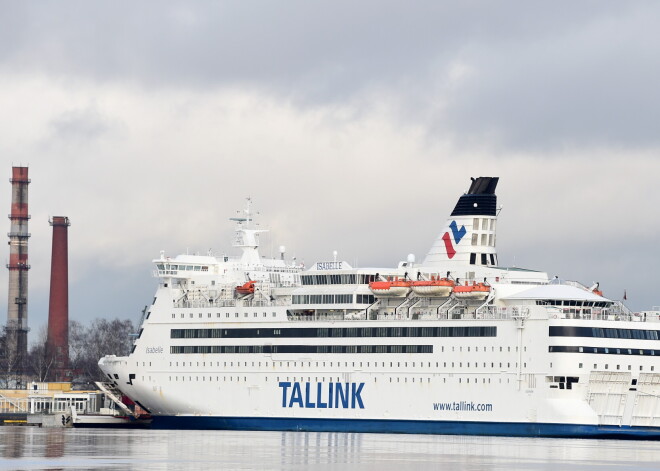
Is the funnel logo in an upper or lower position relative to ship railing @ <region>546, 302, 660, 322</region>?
upper

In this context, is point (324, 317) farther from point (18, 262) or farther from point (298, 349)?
point (18, 262)

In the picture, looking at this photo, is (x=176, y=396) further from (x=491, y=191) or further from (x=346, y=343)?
(x=491, y=191)

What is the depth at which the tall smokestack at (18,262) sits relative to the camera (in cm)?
13225

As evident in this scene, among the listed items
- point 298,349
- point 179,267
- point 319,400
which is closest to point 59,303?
point 179,267

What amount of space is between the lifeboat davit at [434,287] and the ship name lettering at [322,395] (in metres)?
5.11

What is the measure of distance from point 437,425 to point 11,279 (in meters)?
68.8

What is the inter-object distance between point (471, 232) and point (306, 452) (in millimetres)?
21397

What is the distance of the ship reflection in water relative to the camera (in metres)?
50.4

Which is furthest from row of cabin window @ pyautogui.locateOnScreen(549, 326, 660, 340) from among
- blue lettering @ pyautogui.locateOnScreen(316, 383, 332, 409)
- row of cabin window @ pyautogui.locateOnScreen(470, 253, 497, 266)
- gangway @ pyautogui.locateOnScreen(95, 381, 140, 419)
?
gangway @ pyautogui.locateOnScreen(95, 381, 140, 419)

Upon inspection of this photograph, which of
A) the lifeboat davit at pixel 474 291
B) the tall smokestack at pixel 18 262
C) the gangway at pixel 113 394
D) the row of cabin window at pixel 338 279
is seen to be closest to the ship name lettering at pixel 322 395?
the row of cabin window at pixel 338 279

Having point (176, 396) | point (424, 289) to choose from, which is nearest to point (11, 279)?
point (176, 396)

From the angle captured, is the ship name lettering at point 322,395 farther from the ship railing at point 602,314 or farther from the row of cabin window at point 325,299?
the ship railing at point 602,314

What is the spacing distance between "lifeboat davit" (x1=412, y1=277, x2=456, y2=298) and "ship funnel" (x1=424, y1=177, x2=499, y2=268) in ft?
8.40

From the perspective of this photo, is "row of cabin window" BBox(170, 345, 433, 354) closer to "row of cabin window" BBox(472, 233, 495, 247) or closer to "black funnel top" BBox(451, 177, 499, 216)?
"row of cabin window" BBox(472, 233, 495, 247)
